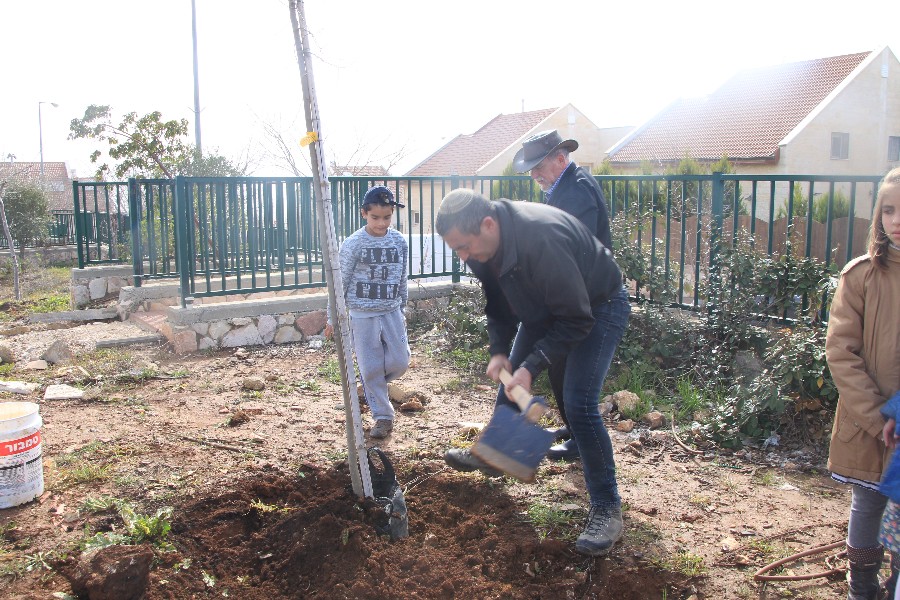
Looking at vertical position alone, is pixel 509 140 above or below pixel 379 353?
above

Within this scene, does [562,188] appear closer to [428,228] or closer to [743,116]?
[428,228]

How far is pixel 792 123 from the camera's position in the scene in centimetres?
2441

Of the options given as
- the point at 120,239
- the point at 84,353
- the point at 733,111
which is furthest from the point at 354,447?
the point at 733,111

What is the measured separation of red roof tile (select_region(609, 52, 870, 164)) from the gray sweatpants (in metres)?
20.7

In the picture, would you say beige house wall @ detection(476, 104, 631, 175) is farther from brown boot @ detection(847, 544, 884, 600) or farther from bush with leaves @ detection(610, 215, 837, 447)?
brown boot @ detection(847, 544, 884, 600)

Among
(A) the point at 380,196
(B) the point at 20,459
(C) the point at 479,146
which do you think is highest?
(C) the point at 479,146

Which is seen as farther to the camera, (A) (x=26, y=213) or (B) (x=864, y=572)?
(A) (x=26, y=213)

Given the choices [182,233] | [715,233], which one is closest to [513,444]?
[715,233]

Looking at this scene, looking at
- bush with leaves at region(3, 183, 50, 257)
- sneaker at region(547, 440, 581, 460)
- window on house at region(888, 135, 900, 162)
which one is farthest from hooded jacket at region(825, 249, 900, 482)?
window on house at region(888, 135, 900, 162)

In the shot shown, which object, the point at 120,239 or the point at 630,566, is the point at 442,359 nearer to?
the point at 630,566

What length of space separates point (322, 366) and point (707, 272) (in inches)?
140

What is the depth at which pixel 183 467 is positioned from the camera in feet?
13.3

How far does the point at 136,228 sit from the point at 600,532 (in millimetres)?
8031

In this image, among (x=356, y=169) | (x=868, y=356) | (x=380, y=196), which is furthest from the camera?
(x=356, y=169)
